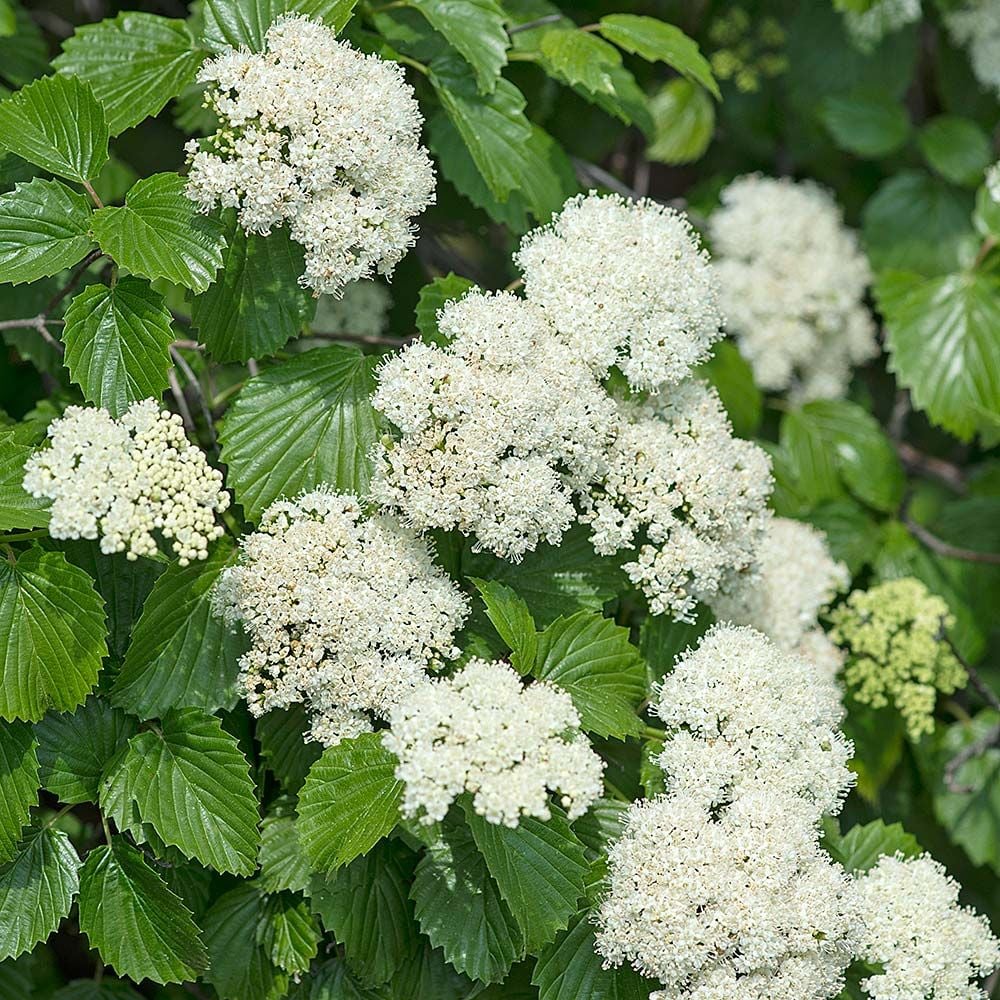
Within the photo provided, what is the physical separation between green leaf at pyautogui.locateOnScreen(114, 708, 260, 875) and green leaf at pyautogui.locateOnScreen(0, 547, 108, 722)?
0.17 metres

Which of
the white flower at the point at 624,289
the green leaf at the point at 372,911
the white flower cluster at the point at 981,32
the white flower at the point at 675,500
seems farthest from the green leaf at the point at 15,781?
the white flower cluster at the point at 981,32

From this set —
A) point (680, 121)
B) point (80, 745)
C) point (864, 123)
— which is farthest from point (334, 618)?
point (864, 123)

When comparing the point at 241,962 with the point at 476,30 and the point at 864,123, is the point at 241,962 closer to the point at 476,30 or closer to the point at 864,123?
the point at 476,30

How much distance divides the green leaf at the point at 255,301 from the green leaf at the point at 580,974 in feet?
3.30

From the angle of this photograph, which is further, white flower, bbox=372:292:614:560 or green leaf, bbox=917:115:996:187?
green leaf, bbox=917:115:996:187

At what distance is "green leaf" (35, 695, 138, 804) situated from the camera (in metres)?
1.76

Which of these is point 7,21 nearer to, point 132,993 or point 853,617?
point 132,993

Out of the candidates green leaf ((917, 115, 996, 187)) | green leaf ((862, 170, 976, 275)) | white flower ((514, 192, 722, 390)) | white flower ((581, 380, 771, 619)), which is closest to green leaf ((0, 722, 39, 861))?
white flower ((581, 380, 771, 619))

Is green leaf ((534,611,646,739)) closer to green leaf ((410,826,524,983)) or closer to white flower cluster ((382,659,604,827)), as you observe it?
white flower cluster ((382,659,604,827))

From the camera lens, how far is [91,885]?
5.70ft

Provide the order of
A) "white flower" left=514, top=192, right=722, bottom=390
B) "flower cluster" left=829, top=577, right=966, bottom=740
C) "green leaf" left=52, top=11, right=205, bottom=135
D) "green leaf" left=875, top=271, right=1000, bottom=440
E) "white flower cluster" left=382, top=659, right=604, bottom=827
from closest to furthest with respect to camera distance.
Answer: "white flower cluster" left=382, top=659, right=604, bottom=827
"white flower" left=514, top=192, right=722, bottom=390
"green leaf" left=52, top=11, right=205, bottom=135
"flower cluster" left=829, top=577, right=966, bottom=740
"green leaf" left=875, top=271, right=1000, bottom=440

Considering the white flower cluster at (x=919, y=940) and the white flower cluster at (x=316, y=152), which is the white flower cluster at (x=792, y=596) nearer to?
the white flower cluster at (x=919, y=940)

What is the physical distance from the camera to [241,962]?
6.05 ft

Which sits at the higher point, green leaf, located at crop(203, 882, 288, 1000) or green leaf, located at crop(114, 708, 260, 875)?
green leaf, located at crop(114, 708, 260, 875)
